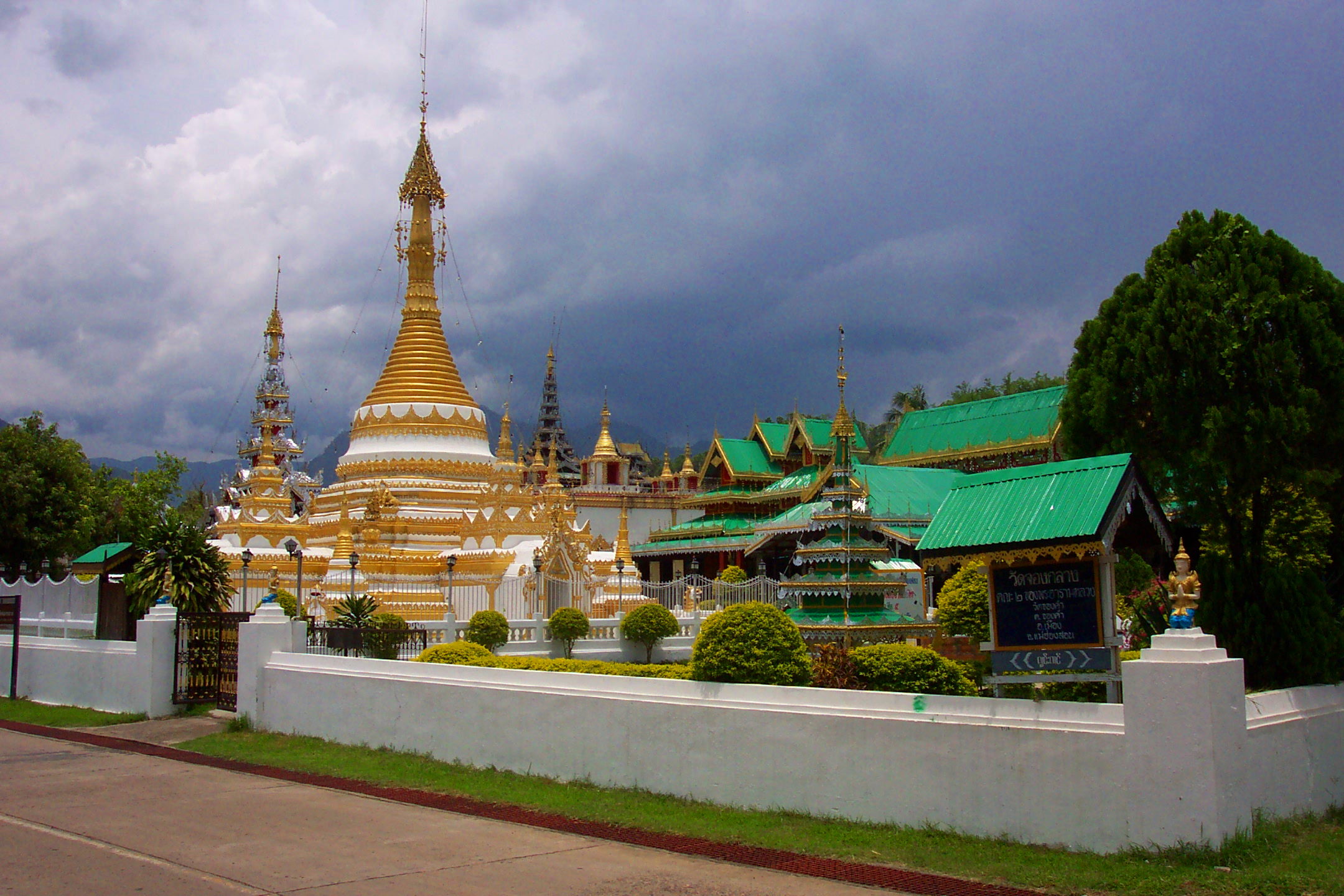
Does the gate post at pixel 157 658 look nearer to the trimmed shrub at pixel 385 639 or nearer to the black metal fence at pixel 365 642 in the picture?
the black metal fence at pixel 365 642

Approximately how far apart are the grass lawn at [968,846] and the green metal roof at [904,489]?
85.1 feet

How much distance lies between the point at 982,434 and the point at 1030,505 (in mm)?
34515

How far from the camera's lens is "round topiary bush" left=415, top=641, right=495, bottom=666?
17.6 metres

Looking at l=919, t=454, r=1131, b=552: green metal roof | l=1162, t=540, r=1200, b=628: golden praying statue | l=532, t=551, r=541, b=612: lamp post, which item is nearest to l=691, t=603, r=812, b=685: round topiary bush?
l=919, t=454, r=1131, b=552: green metal roof

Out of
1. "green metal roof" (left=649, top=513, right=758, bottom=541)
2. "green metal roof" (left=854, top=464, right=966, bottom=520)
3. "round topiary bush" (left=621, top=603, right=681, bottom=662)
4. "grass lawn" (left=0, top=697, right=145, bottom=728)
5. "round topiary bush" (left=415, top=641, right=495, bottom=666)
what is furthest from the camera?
"green metal roof" (left=649, top=513, right=758, bottom=541)

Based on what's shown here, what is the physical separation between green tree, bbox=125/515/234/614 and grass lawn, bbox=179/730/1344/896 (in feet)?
26.5

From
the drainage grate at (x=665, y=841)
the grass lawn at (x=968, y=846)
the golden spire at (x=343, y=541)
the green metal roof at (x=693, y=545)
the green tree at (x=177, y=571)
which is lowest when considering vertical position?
the drainage grate at (x=665, y=841)

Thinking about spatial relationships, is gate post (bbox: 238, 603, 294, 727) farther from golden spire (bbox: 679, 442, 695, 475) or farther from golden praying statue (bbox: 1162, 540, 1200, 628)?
golden spire (bbox: 679, 442, 695, 475)

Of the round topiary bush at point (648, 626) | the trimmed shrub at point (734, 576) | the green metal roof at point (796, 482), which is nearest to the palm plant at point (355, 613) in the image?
the round topiary bush at point (648, 626)

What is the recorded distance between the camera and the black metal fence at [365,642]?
19.5 m

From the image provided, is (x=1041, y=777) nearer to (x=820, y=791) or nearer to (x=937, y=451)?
(x=820, y=791)

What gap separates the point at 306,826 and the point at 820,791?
16.3ft

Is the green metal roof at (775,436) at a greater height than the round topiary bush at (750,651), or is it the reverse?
the green metal roof at (775,436)

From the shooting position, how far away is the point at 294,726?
17.2 meters
